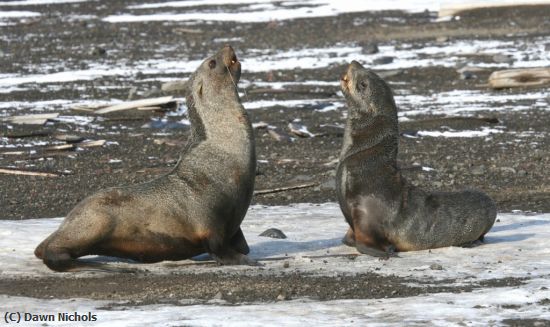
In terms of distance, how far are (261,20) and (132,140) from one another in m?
15.8

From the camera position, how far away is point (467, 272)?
8.65m

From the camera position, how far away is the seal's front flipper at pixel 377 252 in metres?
9.33

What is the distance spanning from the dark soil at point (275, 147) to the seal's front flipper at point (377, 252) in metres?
0.83

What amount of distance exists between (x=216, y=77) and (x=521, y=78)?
35.2 ft

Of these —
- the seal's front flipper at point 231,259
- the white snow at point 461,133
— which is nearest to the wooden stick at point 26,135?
the white snow at point 461,133

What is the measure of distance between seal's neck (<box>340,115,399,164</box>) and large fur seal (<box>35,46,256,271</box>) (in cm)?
103

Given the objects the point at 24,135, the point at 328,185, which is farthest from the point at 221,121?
the point at 24,135

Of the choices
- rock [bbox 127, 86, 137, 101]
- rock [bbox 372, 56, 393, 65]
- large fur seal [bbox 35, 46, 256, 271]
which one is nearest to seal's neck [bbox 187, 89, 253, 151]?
large fur seal [bbox 35, 46, 256, 271]

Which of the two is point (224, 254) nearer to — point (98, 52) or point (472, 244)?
point (472, 244)

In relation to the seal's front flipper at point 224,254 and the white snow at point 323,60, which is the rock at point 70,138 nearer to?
the white snow at point 323,60

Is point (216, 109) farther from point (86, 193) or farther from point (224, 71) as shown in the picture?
point (86, 193)

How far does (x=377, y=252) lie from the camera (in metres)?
9.39

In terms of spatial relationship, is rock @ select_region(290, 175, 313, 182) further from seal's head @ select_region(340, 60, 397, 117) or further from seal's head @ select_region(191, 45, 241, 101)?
seal's head @ select_region(191, 45, 241, 101)

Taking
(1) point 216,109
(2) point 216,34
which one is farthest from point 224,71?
(2) point 216,34
